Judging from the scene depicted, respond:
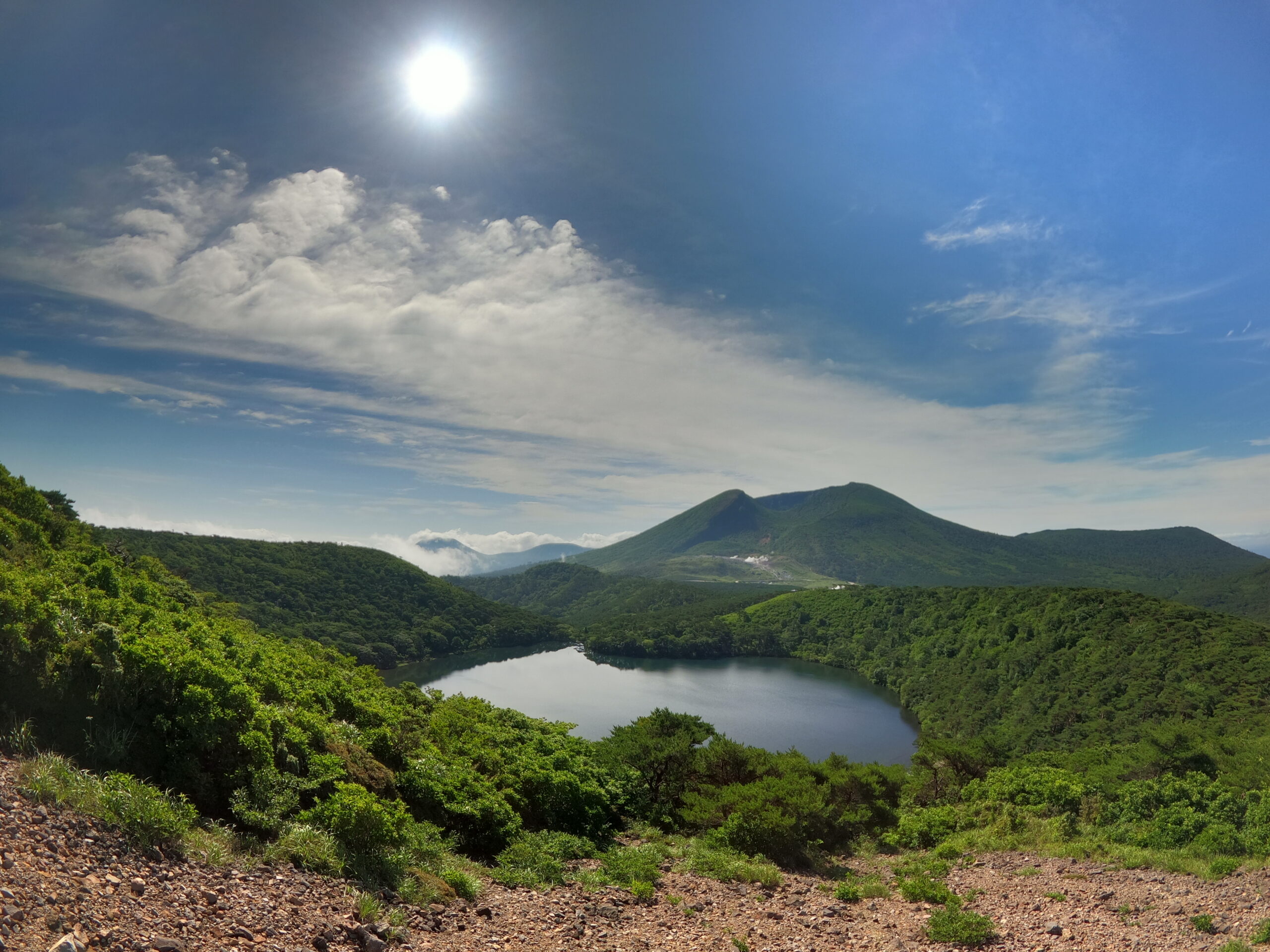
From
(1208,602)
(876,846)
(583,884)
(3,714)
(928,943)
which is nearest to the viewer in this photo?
(3,714)

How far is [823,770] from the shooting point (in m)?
21.4

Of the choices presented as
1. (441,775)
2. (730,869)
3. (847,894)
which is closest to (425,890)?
(441,775)

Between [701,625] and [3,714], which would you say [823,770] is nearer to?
[3,714]

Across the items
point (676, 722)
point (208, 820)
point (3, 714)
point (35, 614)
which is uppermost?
point (35, 614)

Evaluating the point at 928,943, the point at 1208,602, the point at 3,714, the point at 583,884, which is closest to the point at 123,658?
the point at 3,714

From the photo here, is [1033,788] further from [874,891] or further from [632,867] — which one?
[632,867]

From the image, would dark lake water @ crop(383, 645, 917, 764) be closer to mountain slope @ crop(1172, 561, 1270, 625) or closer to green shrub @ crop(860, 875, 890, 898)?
green shrub @ crop(860, 875, 890, 898)

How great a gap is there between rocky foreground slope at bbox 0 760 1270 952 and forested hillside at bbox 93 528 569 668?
95.1 metres

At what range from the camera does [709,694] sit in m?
89.0

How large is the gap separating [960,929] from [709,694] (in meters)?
83.2

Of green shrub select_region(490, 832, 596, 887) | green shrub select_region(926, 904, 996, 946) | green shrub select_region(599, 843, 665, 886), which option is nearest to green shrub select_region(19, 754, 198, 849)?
green shrub select_region(490, 832, 596, 887)

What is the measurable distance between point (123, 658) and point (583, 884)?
27.9 ft

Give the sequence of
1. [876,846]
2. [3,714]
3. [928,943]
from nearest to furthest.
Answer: [3,714] → [928,943] → [876,846]

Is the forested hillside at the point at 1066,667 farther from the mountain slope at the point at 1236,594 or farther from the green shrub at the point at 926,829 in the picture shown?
the mountain slope at the point at 1236,594
